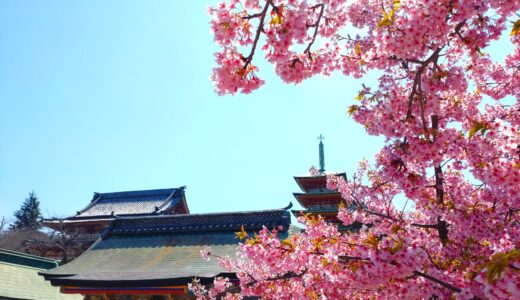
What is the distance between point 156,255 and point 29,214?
48.7m

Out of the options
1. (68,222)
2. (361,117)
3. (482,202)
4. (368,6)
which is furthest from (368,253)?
(68,222)

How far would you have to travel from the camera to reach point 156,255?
1573cm

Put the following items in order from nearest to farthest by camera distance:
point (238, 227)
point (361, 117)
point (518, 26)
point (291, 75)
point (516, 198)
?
point (518, 26) < point (291, 75) < point (516, 198) < point (361, 117) < point (238, 227)

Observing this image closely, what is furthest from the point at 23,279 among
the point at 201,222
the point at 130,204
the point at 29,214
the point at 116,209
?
the point at 29,214

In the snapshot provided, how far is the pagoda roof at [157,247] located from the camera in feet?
41.1

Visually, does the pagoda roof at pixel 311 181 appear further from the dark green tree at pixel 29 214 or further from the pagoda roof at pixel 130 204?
the dark green tree at pixel 29 214

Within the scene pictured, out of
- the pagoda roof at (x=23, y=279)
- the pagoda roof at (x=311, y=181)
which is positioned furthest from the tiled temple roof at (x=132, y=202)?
the pagoda roof at (x=23, y=279)

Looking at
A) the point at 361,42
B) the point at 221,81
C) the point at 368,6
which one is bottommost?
the point at 221,81

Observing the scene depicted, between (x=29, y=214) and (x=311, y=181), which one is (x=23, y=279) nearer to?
(x=311, y=181)

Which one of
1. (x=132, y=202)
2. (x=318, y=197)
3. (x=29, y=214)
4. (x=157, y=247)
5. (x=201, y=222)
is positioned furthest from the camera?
(x=29, y=214)

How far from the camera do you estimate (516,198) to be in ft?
16.8

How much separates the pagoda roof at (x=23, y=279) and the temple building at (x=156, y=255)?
3.59ft

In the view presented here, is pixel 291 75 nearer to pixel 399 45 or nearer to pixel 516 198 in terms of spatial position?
pixel 399 45

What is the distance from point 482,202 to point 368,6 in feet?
12.2
